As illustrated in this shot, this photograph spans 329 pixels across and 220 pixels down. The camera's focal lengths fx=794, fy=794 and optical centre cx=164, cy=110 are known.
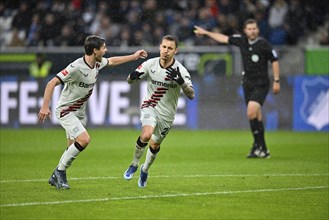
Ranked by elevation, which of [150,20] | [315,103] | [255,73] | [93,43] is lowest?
[315,103]

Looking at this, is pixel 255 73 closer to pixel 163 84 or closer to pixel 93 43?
pixel 163 84

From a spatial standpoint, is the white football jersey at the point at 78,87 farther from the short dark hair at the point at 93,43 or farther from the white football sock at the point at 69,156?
the white football sock at the point at 69,156

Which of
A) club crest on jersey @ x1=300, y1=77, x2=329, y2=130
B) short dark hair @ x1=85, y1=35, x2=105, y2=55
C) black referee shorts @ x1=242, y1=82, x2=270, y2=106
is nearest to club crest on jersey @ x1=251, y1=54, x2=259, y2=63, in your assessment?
black referee shorts @ x1=242, y1=82, x2=270, y2=106

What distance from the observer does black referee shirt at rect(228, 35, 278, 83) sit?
1526 cm

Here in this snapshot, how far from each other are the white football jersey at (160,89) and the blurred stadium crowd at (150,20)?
457 inches

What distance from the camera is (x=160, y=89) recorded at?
10.8 m

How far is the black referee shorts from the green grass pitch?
114 cm

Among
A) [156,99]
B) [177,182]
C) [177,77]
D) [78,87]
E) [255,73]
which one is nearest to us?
[177,77]

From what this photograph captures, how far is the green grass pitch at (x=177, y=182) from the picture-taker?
8.59 meters

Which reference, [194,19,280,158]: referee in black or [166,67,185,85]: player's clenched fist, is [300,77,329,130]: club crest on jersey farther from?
[166,67,185,85]: player's clenched fist

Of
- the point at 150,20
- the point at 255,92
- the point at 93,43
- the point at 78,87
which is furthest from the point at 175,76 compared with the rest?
the point at 150,20

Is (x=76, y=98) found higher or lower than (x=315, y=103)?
higher

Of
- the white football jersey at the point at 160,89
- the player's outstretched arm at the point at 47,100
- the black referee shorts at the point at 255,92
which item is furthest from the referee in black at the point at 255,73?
the player's outstretched arm at the point at 47,100

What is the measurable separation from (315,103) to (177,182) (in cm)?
1013
